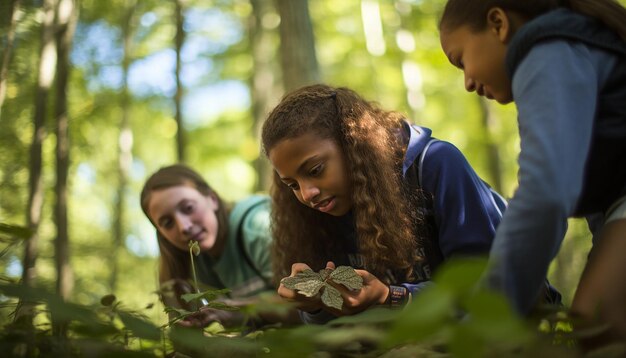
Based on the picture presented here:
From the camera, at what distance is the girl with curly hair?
214cm

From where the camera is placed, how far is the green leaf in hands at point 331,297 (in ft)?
5.26

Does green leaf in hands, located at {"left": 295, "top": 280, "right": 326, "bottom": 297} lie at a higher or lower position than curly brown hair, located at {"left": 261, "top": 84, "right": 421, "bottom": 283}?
lower

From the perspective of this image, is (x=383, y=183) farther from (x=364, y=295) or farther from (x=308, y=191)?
(x=364, y=295)

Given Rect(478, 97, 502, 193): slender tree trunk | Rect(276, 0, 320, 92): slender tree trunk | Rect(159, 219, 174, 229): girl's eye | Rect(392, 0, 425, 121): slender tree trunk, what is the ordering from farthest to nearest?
Rect(392, 0, 425, 121): slender tree trunk, Rect(478, 97, 502, 193): slender tree trunk, Rect(276, 0, 320, 92): slender tree trunk, Rect(159, 219, 174, 229): girl's eye

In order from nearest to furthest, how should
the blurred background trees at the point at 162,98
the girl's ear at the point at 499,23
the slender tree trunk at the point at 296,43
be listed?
the girl's ear at the point at 499,23, the blurred background trees at the point at 162,98, the slender tree trunk at the point at 296,43

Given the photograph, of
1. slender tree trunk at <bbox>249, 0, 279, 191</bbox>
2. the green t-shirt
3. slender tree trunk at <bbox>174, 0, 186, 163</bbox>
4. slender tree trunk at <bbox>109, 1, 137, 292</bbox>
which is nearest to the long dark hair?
the green t-shirt

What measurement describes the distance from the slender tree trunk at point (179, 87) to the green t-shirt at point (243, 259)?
10.9 feet

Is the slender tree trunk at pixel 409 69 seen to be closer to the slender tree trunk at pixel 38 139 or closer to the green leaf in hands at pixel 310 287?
the slender tree trunk at pixel 38 139

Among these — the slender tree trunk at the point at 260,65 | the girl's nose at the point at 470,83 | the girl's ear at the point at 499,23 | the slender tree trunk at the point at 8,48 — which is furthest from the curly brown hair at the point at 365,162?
the slender tree trunk at the point at 260,65

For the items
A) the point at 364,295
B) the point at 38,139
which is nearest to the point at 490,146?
the point at 38,139

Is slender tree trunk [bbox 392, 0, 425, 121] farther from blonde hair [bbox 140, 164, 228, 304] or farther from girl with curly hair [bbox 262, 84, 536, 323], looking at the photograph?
girl with curly hair [bbox 262, 84, 536, 323]

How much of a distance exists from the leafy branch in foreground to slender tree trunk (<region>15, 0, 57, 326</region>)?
4.96ft

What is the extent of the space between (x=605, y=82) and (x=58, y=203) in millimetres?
3048

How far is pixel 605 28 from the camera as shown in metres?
1.66
